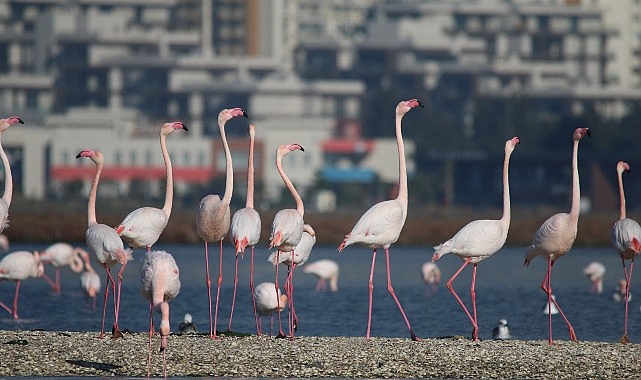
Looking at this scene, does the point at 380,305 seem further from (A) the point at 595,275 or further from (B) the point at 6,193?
(B) the point at 6,193

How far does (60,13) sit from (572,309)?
126m

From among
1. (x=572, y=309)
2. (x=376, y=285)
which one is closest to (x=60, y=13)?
(x=376, y=285)

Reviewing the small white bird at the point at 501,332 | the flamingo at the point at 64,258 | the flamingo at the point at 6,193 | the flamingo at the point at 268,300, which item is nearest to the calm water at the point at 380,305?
the flamingo at the point at 64,258

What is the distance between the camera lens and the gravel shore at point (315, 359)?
19781mm

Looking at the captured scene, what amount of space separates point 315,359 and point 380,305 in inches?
533

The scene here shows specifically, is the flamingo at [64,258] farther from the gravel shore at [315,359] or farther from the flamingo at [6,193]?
the gravel shore at [315,359]

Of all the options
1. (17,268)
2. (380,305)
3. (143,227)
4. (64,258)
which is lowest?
(380,305)

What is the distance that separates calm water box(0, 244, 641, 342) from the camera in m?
27.8

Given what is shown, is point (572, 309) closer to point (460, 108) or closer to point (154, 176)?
point (154, 176)

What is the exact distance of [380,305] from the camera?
33844 mm

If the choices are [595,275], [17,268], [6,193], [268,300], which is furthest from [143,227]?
[595,275]

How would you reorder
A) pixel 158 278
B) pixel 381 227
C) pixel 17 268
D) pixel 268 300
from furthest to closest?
pixel 17 268 < pixel 268 300 < pixel 381 227 < pixel 158 278

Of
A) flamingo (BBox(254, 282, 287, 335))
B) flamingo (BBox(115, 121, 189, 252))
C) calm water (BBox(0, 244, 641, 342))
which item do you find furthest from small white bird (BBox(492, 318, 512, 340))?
flamingo (BBox(115, 121, 189, 252))

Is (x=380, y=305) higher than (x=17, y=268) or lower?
lower
